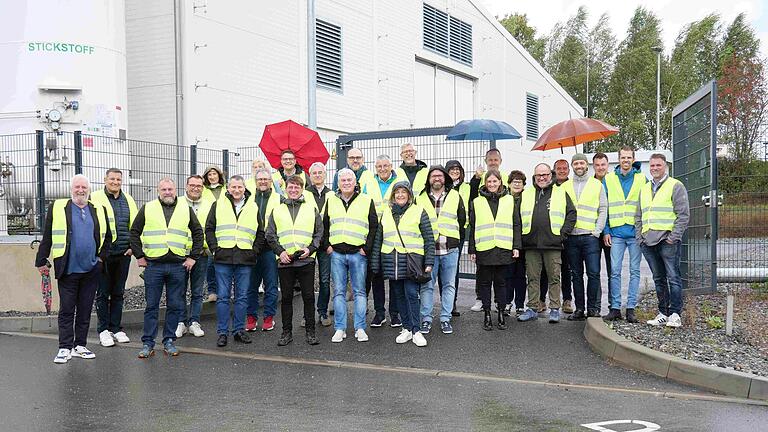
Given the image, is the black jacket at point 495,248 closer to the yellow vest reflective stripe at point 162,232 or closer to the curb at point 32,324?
the yellow vest reflective stripe at point 162,232

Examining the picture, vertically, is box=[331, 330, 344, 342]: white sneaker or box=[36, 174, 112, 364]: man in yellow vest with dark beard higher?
box=[36, 174, 112, 364]: man in yellow vest with dark beard

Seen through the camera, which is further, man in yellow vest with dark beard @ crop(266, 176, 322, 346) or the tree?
the tree

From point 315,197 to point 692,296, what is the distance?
17.6 feet

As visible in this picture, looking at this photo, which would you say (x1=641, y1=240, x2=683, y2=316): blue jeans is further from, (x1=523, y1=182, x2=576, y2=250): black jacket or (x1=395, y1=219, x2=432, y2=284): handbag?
(x1=395, y1=219, x2=432, y2=284): handbag

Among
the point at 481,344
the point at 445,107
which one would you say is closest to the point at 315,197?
the point at 481,344

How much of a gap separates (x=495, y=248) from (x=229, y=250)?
3.07m

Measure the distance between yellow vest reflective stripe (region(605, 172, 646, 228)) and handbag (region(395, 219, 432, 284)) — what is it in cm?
246

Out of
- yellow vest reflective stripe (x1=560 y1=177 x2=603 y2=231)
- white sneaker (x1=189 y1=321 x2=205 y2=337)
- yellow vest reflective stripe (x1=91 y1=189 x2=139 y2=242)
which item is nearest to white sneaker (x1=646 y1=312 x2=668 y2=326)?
yellow vest reflective stripe (x1=560 y1=177 x2=603 y2=231)

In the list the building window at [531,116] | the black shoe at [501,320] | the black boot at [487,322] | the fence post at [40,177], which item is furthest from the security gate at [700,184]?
the building window at [531,116]

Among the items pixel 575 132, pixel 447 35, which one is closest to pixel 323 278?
pixel 575 132

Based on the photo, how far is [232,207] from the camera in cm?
870

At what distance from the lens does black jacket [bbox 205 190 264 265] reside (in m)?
8.61

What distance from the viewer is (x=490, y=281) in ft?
30.3

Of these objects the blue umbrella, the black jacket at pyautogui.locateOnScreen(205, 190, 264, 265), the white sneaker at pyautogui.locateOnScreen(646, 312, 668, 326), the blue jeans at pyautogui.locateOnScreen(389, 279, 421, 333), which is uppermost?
the blue umbrella
